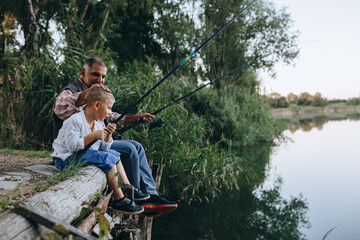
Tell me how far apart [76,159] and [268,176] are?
5257 mm

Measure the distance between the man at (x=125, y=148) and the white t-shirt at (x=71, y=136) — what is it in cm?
23

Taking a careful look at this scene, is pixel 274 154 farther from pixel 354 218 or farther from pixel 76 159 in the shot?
pixel 76 159

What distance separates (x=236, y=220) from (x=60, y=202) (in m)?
3.25

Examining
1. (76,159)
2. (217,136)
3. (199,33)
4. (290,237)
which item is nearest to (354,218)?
(290,237)

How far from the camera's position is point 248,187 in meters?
5.68

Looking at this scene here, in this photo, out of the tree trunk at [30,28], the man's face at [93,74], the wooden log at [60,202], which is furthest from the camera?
the tree trunk at [30,28]

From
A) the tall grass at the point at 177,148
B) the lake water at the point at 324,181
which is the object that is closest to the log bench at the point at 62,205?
the tall grass at the point at 177,148

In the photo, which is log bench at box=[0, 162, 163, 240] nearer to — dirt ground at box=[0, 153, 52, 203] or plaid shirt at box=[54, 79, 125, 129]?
dirt ground at box=[0, 153, 52, 203]

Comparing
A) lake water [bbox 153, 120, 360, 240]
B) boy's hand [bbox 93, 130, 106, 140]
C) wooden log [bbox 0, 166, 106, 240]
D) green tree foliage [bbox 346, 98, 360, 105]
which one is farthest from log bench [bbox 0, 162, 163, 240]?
green tree foliage [bbox 346, 98, 360, 105]

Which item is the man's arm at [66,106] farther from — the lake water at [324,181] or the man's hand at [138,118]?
the lake water at [324,181]

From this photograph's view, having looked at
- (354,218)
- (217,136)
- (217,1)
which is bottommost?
(354,218)

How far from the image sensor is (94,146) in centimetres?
249

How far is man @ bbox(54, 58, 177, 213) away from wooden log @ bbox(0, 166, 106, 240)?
17.0 inches

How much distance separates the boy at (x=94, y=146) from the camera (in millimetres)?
2238
